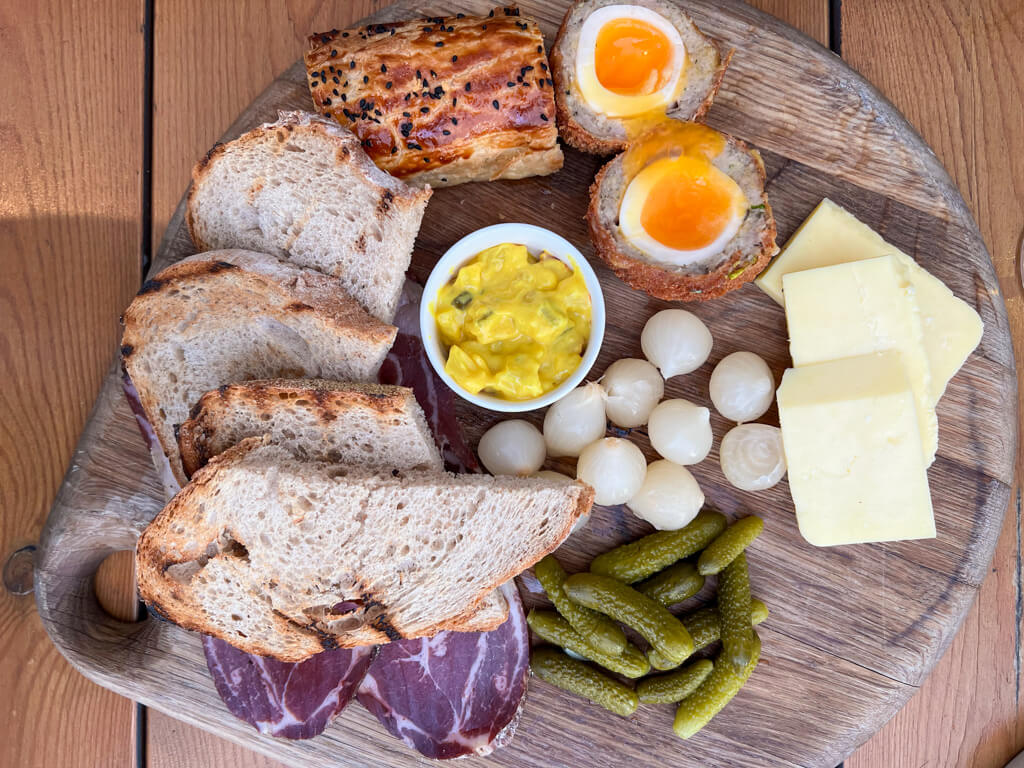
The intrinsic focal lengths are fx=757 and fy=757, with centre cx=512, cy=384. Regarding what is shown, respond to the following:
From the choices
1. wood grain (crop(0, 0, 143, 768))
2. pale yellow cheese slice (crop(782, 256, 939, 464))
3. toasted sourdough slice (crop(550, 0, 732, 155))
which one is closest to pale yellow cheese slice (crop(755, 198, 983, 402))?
pale yellow cheese slice (crop(782, 256, 939, 464))

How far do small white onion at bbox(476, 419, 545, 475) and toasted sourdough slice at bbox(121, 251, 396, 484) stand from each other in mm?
450

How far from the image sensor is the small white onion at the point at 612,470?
2.44 m

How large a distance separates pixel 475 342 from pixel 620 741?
1.49 metres

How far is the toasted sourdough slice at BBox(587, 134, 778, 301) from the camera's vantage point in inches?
92.6

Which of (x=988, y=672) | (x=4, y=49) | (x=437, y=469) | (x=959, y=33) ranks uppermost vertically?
(x=959, y=33)

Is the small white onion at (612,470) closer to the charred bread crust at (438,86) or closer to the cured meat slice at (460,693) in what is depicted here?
the cured meat slice at (460,693)

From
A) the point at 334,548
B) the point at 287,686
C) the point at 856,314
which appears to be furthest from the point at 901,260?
the point at 287,686

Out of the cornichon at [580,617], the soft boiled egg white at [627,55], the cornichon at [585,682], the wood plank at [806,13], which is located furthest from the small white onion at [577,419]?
the wood plank at [806,13]

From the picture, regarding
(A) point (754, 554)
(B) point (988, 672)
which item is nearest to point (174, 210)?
(A) point (754, 554)

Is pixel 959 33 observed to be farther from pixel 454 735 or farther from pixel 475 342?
pixel 454 735

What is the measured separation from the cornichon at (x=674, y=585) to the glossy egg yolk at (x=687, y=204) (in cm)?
105

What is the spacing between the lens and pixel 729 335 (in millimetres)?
2617

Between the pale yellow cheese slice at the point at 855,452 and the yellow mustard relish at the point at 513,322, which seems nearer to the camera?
the yellow mustard relish at the point at 513,322

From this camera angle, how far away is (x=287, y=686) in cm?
248
